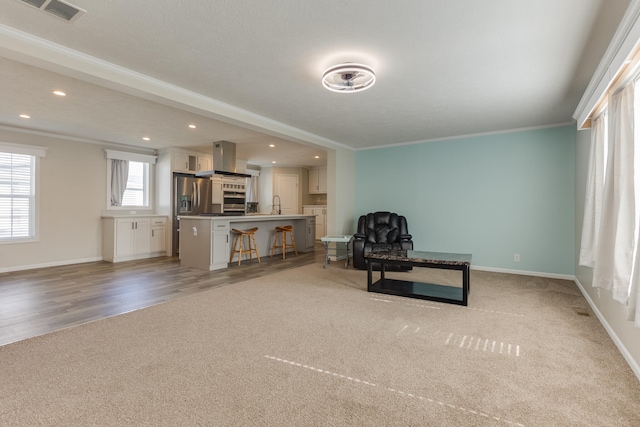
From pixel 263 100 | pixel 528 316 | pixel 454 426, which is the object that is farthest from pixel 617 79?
pixel 263 100

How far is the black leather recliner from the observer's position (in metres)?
5.28

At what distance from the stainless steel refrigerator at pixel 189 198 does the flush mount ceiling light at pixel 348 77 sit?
4868mm

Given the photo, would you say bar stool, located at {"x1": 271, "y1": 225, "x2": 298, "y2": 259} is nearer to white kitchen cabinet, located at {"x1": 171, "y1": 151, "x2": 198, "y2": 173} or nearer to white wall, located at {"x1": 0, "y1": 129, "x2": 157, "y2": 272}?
white kitchen cabinet, located at {"x1": 171, "y1": 151, "x2": 198, "y2": 173}

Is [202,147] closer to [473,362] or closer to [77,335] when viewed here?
[77,335]

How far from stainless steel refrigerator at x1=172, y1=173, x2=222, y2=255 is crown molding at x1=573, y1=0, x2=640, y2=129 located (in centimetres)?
645

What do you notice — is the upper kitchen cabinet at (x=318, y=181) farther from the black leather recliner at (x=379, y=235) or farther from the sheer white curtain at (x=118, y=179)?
the sheer white curtain at (x=118, y=179)

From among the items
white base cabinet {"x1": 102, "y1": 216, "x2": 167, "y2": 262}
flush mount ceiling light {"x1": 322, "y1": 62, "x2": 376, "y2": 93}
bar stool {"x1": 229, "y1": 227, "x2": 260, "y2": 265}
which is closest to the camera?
flush mount ceiling light {"x1": 322, "y1": 62, "x2": 376, "y2": 93}

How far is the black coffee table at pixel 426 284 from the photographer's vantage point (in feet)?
11.2

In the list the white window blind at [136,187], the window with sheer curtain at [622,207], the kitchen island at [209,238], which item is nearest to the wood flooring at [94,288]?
the kitchen island at [209,238]

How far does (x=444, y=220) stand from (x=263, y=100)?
387cm

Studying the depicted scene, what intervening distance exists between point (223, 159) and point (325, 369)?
17.4 feet

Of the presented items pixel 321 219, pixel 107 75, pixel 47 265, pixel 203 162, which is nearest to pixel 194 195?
pixel 203 162

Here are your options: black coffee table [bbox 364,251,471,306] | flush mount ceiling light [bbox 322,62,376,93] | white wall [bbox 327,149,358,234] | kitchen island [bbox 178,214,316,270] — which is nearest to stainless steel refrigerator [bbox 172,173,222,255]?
kitchen island [bbox 178,214,316,270]

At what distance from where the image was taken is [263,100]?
371 centimetres
